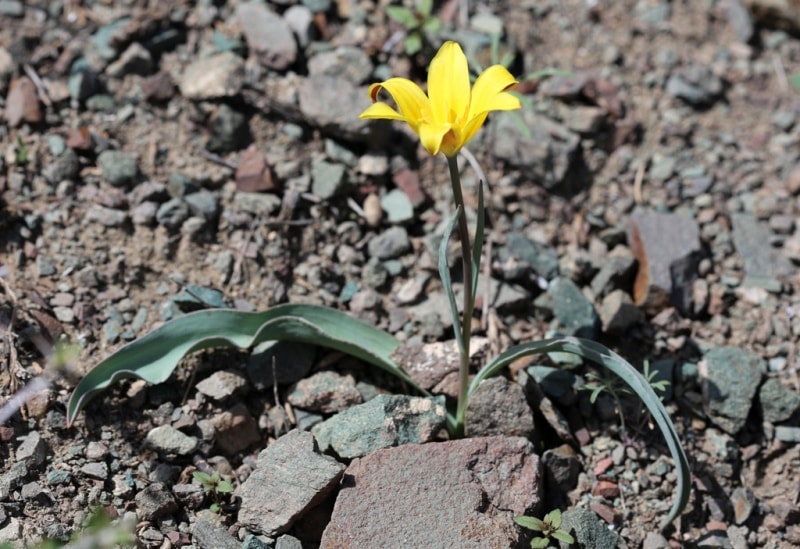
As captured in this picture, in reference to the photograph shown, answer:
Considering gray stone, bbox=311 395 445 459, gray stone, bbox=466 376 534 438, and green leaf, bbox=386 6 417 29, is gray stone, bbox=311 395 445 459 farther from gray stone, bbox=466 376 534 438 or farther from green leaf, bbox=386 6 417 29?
green leaf, bbox=386 6 417 29

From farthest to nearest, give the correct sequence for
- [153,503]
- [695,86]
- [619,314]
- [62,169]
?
[695,86], [62,169], [619,314], [153,503]

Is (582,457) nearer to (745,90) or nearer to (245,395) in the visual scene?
(245,395)

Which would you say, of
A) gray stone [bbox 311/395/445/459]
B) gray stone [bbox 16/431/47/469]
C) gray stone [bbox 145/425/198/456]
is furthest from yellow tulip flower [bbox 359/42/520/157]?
gray stone [bbox 16/431/47/469]

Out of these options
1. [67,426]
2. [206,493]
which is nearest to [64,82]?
[67,426]

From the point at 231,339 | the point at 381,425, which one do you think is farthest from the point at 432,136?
the point at 231,339

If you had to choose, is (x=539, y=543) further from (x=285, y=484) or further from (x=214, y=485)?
(x=214, y=485)

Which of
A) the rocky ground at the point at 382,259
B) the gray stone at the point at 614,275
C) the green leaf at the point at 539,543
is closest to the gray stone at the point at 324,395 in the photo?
the rocky ground at the point at 382,259
